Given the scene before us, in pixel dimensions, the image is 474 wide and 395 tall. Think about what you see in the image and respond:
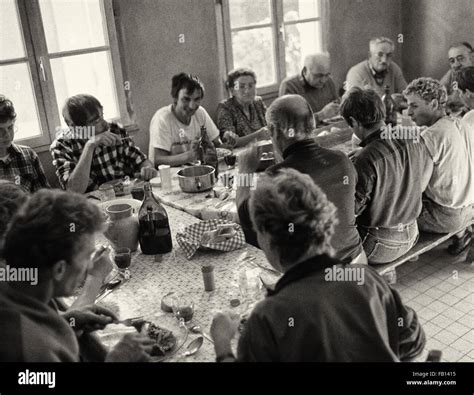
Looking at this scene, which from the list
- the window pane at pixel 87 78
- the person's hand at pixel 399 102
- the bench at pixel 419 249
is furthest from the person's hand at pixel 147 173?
the person's hand at pixel 399 102

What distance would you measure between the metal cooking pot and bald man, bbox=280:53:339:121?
5.95ft

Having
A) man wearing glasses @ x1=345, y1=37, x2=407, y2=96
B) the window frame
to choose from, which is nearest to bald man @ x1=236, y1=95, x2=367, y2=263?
the window frame

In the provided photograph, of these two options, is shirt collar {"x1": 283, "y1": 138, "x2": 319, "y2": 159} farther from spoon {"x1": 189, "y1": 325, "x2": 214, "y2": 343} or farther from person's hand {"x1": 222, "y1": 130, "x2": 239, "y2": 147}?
person's hand {"x1": 222, "y1": 130, "x2": 239, "y2": 147}

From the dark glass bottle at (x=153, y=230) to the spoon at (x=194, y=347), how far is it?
785 mm

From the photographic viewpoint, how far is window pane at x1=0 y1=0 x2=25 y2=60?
A: 4109 millimetres

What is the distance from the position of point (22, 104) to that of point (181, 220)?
2.08m

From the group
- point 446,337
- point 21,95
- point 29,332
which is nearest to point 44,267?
point 29,332

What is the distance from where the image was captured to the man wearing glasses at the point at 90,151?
346 cm

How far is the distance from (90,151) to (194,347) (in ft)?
6.59

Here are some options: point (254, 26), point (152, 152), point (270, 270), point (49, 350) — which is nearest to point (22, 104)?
point (152, 152)

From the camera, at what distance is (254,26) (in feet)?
17.9

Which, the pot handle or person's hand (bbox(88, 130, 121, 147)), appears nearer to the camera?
the pot handle

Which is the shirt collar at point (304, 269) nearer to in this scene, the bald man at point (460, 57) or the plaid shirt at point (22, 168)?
the plaid shirt at point (22, 168)

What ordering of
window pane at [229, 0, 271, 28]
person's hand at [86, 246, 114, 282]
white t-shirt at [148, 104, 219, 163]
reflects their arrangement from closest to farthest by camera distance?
person's hand at [86, 246, 114, 282] → white t-shirt at [148, 104, 219, 163] → window pane at [229, 0, 271, 28]
